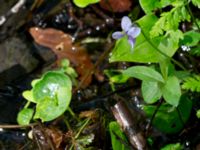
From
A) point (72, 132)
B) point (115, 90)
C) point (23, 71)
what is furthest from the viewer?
point (23, 71)

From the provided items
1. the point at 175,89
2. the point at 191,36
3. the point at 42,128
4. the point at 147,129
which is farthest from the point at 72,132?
the point at 191,36

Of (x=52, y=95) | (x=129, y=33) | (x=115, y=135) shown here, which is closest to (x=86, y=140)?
(x=115, y=135)

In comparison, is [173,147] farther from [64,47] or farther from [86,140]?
[64,47]

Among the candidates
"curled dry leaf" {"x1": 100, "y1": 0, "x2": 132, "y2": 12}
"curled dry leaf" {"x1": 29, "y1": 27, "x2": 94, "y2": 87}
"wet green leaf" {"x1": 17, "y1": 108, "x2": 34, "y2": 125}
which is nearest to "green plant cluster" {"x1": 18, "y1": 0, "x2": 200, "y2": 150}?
"wet green leaf" {"x1": 17, "y1": 108, "x2": 34, "y2": 125}

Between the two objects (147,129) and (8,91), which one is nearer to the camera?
(147,129)

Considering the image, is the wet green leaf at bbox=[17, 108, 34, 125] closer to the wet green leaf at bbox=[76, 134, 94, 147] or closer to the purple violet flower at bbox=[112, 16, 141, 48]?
the wet green leaf at bbox=[76, 134, 94, 147]

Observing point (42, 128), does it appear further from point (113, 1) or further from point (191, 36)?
point (113, 1)

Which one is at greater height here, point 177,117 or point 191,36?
point 191,36
